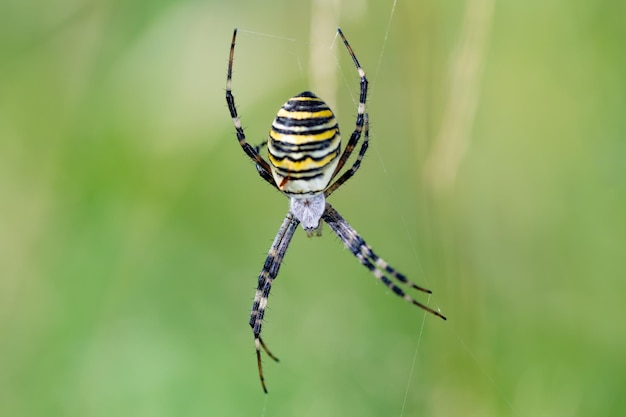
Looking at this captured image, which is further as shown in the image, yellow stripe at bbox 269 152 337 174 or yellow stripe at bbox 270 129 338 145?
yellow stripe at bbox 269 152 337 174

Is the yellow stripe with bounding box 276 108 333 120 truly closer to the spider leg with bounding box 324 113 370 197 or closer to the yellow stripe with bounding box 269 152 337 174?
the yellow stripe with bounding box 269 152 337 174

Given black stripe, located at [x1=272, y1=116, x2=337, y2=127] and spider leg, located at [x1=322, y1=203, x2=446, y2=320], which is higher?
black stripe, located at [x1=272, y1=116, x2=337, y2=127]

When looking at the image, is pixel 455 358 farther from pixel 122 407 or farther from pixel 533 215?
pixel 122 407

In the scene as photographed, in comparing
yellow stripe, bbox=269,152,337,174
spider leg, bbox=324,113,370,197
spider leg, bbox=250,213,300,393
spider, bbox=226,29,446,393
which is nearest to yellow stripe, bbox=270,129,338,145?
spider, bbox=226,29,446,393

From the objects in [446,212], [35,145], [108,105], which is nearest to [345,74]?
[446,212]

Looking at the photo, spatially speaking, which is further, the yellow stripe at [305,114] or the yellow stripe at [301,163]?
the yellow stripe at [301,163]

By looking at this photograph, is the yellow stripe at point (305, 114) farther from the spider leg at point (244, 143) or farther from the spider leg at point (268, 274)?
the spider leg at point (268, 274)

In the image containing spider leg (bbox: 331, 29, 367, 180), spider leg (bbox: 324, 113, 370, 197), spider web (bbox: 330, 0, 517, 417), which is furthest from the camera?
spider leg (bbox: 324, 113, 370, 197)

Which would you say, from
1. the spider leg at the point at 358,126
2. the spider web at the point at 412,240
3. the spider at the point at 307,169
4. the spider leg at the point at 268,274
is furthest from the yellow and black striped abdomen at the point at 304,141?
the spider leg at the point at 268,274
